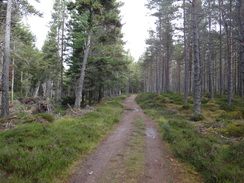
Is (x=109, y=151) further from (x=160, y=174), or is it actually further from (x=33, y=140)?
(x=33, y=140)

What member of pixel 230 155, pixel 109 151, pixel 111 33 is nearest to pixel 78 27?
pixel 111 33

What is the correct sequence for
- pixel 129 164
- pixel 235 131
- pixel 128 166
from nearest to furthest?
pixel 128 166, pixel 129 164, pixel 235 131

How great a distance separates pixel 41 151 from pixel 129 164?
295cm

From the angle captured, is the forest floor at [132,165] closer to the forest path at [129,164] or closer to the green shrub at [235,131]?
the forest path at [129,164]

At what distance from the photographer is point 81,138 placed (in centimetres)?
656

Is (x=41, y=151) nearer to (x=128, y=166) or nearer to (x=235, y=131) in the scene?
(x=128, y=166)

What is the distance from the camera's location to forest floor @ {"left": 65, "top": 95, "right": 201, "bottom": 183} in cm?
399

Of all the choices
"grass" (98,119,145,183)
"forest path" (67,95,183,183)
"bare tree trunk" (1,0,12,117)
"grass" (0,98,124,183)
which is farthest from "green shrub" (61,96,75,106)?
"grass" (98,119,145,183)

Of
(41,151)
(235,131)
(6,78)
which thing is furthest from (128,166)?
(6,78)

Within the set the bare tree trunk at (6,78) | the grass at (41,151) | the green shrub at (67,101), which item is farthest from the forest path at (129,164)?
the green shrub at (67,101)

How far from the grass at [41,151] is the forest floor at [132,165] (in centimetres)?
51

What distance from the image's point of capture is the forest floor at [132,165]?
13.1 ft

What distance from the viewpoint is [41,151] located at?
15.9ft

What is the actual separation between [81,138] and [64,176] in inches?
99.0
